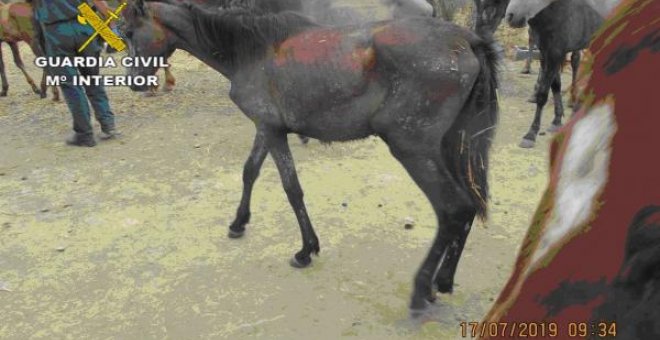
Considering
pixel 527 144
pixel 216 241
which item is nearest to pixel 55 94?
pixel 216 241

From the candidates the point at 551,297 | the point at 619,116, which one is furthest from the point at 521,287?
the point at 619,116

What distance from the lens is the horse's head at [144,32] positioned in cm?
348

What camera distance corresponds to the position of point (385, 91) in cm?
288

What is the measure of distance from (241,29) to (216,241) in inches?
64.2

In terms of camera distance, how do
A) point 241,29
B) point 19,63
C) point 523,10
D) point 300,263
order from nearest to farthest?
1. point 241,29
2. point 300,263
3. point 523,10
4. point 19,63

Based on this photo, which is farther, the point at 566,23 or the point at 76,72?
the point at 76,72

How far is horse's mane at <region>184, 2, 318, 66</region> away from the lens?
3.26 metres

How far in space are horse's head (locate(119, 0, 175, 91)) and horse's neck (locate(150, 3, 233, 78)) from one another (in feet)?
0.15

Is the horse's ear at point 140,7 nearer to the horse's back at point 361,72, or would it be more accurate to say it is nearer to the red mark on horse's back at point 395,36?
the horse's back at point 361,72

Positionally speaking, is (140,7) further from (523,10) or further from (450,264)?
(523,10)

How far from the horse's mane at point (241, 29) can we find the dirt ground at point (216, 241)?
146cm

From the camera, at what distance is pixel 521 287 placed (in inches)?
20.0

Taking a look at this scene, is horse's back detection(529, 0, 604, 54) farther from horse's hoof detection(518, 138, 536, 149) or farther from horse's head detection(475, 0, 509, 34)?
horse's head detection(475, 0, 509, 34)

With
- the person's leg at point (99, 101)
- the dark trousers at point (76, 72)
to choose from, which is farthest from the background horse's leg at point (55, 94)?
the person's leg at point (99, 101)
